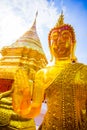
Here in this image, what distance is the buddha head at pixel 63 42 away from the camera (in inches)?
72.3

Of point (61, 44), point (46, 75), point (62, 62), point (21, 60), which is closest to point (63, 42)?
point (61, 44)

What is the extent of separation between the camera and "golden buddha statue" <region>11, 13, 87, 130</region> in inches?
64.4

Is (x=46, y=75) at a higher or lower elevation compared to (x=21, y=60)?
lower

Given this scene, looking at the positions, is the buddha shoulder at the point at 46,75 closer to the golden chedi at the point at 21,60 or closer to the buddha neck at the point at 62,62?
the buddha neck at the point at 62,62

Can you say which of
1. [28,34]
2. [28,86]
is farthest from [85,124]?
[28,34]

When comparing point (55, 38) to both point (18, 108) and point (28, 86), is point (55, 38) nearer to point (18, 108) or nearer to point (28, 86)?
point (28, 86)

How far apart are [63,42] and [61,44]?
3 centimetres

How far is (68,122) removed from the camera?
162cm

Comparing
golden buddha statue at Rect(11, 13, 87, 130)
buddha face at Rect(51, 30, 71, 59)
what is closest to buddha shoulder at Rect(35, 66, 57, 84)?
golden buddha statue at Rect(11, 13, 87, 130)

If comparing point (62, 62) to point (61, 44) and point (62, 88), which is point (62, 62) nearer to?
point (61, 44)

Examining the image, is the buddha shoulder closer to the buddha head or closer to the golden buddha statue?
the golden buddha statue

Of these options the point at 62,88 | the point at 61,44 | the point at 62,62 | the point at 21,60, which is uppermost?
the point at 21,60

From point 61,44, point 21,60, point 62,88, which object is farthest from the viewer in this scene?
point 21,60

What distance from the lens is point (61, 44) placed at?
1827mm
